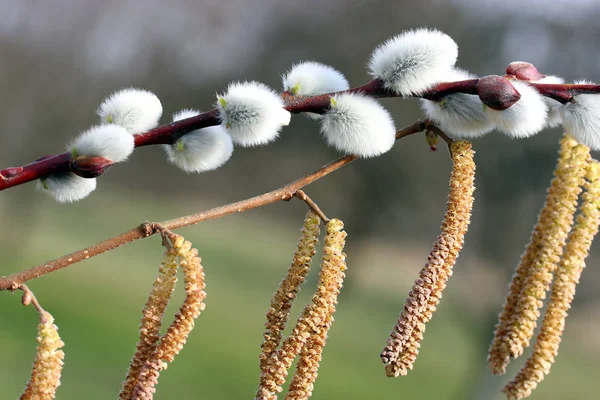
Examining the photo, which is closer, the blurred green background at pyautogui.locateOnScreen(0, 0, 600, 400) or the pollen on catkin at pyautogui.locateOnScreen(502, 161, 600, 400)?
the pollen on catkin at pyautogui.locateOnScreen(502, 161, 600, 400)

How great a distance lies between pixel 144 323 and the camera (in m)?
0.36

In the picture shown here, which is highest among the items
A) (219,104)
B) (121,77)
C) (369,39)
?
(219,104)

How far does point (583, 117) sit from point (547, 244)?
9 centimetres

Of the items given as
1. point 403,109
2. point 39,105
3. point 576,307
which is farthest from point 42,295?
point 576,307

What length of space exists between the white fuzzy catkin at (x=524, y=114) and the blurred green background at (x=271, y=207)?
249 centimetres

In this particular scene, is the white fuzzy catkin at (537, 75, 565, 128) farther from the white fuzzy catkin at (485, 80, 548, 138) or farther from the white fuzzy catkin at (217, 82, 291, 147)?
the white fuzzy catkin at (217, 82, 291, 147)

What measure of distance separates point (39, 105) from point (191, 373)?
172cm

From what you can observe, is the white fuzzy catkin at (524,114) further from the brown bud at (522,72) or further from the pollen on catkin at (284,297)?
the pollen on catkin at (284,297)

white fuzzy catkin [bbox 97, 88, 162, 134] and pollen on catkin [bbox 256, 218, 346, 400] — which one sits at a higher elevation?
white fuzzy catkin [bbox 97, 88, 162, 134]

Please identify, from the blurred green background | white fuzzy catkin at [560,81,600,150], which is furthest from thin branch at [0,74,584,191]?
the blurred green background

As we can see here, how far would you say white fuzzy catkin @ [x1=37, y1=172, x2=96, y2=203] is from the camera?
368mm

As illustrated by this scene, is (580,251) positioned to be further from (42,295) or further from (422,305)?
(42,295)

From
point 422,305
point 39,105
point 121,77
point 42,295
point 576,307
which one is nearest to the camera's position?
point 422,305

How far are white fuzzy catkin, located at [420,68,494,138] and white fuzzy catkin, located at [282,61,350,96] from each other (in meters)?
0.06
